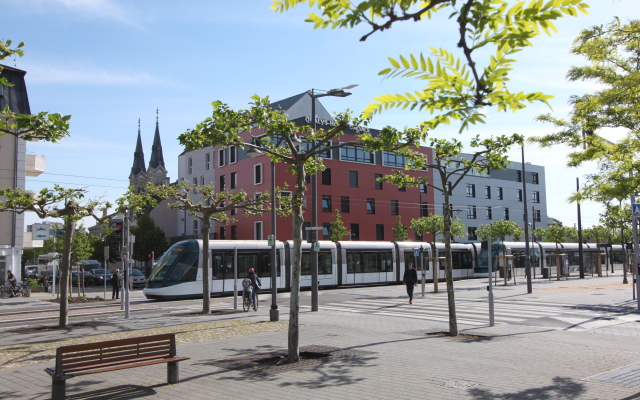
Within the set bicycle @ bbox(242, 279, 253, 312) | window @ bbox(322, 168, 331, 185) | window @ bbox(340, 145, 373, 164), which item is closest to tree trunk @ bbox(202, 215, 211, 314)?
bicycle @ bbox(242, 279, 253, 312)

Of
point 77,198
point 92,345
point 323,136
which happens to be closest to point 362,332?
point 323,136

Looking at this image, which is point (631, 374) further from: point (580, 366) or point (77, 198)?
point (77, 198)

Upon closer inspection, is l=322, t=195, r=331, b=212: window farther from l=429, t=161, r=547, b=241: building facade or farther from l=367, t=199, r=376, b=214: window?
l=429, t=161, r=547, b=241: building facade

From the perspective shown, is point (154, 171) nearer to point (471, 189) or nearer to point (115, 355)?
point (471, 189)

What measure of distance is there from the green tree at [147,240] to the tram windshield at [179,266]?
37302mm

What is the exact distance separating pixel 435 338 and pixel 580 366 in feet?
12.0

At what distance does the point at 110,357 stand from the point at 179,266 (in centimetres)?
1998

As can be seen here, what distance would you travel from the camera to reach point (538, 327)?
14.4 meters

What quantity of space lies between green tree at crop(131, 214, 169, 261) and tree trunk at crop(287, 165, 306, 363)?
183ft

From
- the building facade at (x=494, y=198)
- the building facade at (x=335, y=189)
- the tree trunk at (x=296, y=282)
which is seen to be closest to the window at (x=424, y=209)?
the building facade at (x=335, y=189)

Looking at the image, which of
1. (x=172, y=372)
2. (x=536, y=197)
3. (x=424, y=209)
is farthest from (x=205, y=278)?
(x=536, y=197)

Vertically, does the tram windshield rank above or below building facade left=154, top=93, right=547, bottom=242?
below

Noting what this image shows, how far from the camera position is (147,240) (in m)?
63.1

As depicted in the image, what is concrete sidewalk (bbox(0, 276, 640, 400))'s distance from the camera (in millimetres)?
7004
